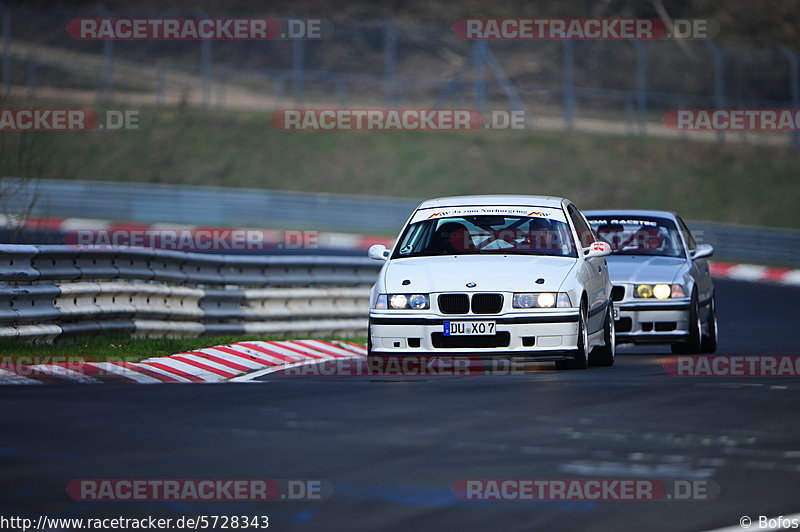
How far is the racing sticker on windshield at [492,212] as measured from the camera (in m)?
14.1

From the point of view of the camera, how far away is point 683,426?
9.76 metres

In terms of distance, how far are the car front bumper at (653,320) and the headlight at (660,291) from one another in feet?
0.25

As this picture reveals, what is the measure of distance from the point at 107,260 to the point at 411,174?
99.7 feet

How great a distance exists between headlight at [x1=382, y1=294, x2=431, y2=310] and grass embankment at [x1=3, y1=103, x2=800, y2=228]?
30.6m

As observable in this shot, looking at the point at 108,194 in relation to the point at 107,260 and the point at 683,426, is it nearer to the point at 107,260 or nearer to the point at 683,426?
the point at 107,260

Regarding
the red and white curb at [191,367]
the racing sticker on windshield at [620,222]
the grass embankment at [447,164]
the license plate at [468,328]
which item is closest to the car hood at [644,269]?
the racing sticker on windshield at [620,222]

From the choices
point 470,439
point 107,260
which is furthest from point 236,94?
point 470,439

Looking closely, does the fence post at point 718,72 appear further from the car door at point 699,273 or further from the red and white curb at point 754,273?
the car door at point 699,273

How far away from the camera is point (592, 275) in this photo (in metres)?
14.0

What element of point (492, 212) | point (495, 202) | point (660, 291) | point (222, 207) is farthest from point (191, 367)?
point (222, 207)

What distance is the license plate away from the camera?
1280 centimetres
